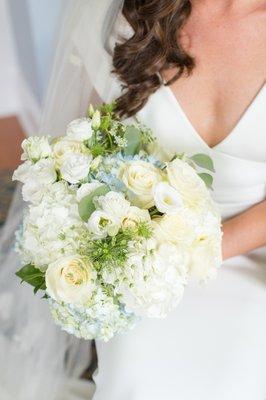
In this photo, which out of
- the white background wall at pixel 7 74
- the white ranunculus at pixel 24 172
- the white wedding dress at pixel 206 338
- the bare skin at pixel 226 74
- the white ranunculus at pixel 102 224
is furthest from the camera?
the white background wall at pixel 7 74

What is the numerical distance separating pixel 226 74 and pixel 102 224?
1.79ft

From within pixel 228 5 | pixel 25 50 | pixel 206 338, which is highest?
pixel 25 50

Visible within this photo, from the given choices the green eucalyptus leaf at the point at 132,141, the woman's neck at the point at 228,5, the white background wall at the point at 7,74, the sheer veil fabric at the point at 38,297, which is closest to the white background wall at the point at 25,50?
the white background wall at the point at 7,74

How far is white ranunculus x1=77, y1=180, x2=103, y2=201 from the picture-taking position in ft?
2.74

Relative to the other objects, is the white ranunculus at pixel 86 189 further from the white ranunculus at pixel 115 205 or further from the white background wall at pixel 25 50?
the white background wall at pixel 25 50

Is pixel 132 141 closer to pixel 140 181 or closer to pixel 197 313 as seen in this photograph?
pixel 140 181

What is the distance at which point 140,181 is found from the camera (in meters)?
0.83

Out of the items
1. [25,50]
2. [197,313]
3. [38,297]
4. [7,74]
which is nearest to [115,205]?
[197,313]

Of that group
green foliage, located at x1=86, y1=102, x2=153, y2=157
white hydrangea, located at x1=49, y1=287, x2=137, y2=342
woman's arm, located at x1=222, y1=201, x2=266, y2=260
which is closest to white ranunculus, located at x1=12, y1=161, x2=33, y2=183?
green foliage, located at x1=86, y1=102, x2=153, y2=157

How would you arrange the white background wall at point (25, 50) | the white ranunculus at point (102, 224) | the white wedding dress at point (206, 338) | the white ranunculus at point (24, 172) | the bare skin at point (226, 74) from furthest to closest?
the white background wall at point (25, 50), the bare skin at point (226, 74), the white wedding dress at point (206, 338), the white ranunculus at point (24, 172), the white ranunculus at point (102, 224)

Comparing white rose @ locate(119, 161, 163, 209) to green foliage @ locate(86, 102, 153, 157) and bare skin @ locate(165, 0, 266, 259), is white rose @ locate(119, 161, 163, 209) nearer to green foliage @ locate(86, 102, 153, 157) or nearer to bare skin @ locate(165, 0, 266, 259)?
green foliage @ locate(86, 102, 153, 157)

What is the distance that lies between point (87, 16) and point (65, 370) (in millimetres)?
897

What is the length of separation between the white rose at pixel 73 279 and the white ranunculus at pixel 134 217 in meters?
0.08

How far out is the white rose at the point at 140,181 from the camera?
826mm
